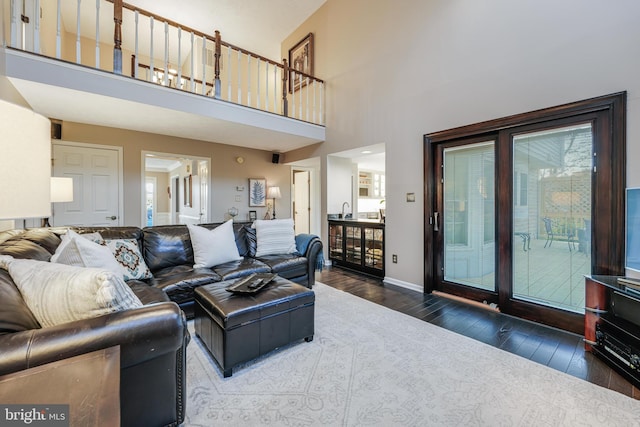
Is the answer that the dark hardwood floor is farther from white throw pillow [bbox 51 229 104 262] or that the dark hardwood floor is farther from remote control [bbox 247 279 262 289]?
white throw pillow [bbox 51 229 104 262]

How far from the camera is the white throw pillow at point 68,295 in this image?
108 centimetres

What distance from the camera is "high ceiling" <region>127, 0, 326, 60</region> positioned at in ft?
15.8

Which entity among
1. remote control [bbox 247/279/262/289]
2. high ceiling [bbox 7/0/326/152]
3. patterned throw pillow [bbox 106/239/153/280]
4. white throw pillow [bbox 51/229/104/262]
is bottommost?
remote control [bbox 247/279/262/289]

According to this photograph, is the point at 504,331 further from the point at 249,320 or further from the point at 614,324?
the point at 249,320

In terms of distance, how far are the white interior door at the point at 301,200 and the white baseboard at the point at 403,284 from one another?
3.48 metres

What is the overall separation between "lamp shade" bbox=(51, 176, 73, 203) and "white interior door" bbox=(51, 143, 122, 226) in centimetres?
134

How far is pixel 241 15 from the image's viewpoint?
514 centimetres

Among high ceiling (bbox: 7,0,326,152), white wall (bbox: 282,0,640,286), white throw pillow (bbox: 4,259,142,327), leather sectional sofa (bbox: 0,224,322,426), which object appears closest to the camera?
leather sectional sofa (bbox: 0,224,322,426)

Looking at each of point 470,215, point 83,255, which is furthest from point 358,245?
point 83,255

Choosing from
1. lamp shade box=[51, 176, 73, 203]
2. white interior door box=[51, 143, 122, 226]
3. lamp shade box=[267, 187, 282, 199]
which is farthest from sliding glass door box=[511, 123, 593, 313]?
white interior door box=[51, 143, 122, 226]

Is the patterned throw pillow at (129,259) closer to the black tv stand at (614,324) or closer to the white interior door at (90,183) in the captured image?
the white interior door at (90,183)

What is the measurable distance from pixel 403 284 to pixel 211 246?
2544 millimetres

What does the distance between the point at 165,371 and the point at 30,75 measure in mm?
3066

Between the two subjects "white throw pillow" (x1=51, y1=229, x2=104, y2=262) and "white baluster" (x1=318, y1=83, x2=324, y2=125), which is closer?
"white throw pillow" (x1=51, y1=229, x2=104, y2=262)
